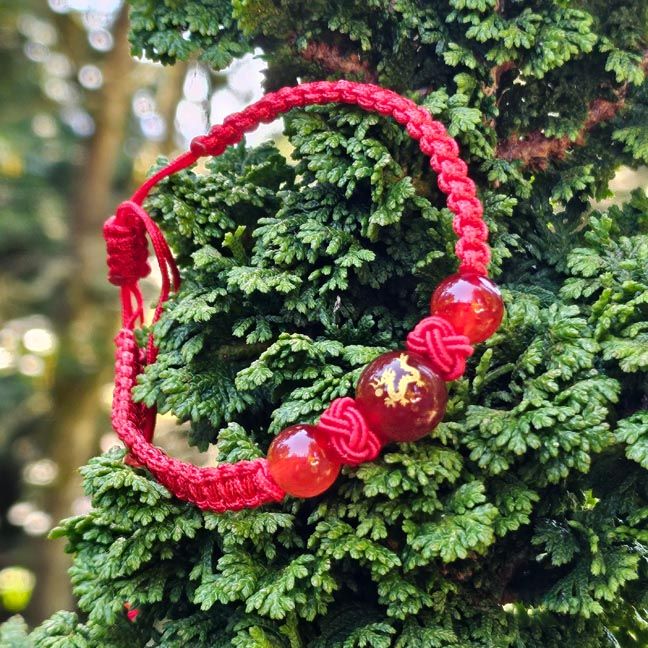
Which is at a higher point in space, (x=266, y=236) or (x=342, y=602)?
(x=266, y=236)

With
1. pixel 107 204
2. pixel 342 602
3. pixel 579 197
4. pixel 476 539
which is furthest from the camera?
pixel 107 204

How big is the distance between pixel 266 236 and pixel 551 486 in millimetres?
423

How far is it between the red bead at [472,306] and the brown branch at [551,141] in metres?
0.25

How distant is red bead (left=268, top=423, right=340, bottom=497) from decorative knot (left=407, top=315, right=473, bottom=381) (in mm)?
141

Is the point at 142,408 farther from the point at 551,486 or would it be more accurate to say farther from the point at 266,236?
the point at 551,486

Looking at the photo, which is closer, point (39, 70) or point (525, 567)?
point (525, 567)

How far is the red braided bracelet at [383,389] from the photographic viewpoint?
2.11 feet

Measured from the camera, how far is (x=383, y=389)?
2.12 ft

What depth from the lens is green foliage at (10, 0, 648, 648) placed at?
0.65 m

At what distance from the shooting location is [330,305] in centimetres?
77

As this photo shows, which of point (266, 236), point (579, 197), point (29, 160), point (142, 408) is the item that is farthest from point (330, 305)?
point (29, 160)

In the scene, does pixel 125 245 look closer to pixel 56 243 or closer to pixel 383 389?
pixel 383 389

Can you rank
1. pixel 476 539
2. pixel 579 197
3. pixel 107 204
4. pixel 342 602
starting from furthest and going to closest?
pixel 107 204 → pixel 579 197 → pixel 342 602 → pixel 476 539

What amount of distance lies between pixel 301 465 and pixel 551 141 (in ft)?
1.76
